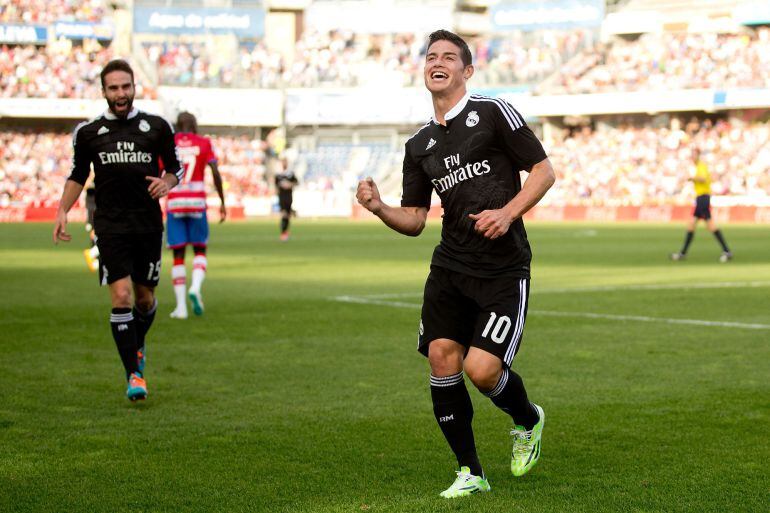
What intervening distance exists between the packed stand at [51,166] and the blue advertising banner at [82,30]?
16.8 ft

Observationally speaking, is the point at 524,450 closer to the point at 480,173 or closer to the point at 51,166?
the point at 480,173

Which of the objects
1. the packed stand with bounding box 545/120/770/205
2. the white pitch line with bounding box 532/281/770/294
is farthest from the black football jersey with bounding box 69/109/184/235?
the packed stand with bounding box 545/120/770/205

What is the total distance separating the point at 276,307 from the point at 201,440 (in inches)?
318

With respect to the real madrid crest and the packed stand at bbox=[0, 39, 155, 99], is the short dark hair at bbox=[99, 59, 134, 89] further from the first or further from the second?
the packed stand at bbox=[0, 39, 155, 99]

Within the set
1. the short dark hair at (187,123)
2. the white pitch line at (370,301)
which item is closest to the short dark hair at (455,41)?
the short dark hair at (187,123)

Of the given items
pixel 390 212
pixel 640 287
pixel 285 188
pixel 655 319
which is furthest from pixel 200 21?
pixel 390 212

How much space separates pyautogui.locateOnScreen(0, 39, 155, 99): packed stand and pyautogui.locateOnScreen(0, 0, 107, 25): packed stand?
1313 millimetres

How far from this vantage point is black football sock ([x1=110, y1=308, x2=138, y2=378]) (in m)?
8.43

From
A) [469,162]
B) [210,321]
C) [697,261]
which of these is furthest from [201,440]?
[697,261]

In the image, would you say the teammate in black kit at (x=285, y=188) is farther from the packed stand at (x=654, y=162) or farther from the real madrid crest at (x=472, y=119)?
the real madrid crest at (x=472, y=119)

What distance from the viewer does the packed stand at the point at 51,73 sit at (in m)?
59.0

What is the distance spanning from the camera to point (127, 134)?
28.9ft

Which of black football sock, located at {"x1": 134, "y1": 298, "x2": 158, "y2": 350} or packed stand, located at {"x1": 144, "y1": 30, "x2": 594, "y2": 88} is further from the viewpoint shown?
packed stand, located at {"x1": 144, "y1": 30, "x2": 594, "y2": 88}

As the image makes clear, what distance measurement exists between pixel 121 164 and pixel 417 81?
179ft
